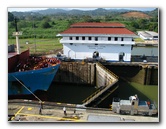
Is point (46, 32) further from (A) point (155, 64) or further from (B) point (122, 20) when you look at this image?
(A) point (155, 64)

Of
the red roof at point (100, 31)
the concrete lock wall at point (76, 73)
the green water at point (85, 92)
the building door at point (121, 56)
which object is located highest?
the red roof at point (100, 31)

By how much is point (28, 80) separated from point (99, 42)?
8557 millimetres

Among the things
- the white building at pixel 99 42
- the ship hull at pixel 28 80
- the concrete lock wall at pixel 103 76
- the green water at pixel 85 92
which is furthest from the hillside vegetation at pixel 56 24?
the ship hull at pixel 28 80

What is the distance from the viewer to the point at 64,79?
23859 mm

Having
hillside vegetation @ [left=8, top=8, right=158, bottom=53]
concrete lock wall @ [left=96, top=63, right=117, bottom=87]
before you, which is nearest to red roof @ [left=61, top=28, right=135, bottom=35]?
concrete lock wall @ [left=96, top=63, right=117, bottom=87]

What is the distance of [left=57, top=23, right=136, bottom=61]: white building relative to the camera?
22969 mm

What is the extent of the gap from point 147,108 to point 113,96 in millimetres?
4106

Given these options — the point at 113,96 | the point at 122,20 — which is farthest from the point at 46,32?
the point at 113,96

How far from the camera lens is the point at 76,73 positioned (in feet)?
77.5

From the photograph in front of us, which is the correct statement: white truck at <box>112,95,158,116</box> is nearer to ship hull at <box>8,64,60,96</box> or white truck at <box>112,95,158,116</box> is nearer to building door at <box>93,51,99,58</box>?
ship hull at <box>8,64,60,96</box>

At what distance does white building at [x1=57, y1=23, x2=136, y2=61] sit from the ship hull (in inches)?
197

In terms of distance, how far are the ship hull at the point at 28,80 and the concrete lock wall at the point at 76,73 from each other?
3.90 metres

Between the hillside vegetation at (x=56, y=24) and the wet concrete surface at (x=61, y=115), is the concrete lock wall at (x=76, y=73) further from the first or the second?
the hillside vegetation at (x=56, y=24)

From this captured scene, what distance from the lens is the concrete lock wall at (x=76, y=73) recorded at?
76.3ft
